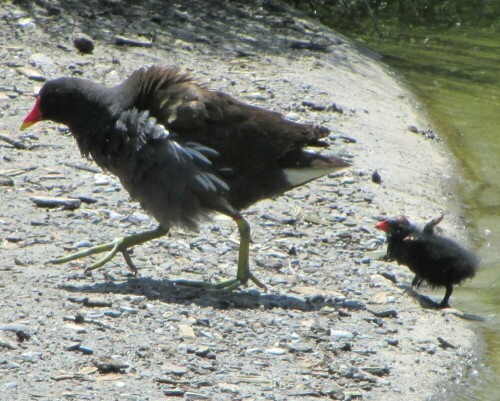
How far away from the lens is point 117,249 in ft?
19.4

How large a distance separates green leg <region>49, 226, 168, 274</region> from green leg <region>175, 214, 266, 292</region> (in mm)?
317

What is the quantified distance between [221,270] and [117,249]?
71 centimetres

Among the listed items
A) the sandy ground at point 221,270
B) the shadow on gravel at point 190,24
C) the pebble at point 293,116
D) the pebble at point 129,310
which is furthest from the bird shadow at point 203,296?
the shadow on gravel at point 190,24

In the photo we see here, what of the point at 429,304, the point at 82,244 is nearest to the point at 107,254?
the point at 82,244

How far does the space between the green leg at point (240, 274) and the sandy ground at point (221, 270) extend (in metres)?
0.08

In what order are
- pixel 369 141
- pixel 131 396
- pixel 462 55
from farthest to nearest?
pixel 462 55 < pixel 369 141 < pixel 131 396

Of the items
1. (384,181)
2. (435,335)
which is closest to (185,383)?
(435,335)

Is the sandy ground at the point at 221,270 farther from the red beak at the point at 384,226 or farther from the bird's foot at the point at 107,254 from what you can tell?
the red beak at the point at 384,226

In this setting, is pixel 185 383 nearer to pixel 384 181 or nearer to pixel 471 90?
pixel 384 181

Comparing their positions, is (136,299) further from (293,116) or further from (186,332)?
(293,116)

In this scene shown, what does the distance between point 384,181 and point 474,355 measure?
2.75m

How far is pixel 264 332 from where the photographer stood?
17.6ft

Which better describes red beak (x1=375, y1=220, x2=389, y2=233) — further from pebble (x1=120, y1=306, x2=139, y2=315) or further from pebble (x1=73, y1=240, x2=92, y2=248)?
pebble (x1=120, y1=306, x2=139, y2=315)

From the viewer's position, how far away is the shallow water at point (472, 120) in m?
6.37
